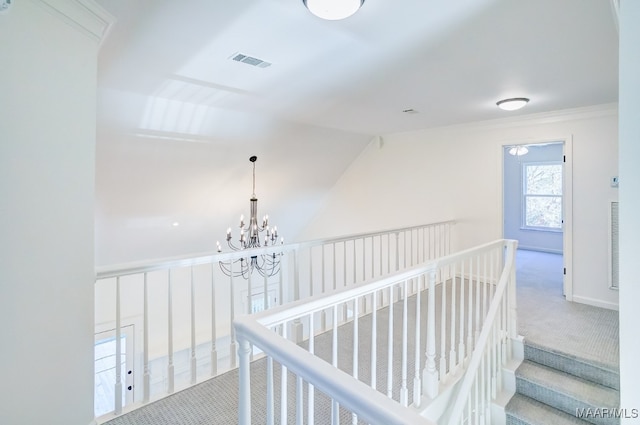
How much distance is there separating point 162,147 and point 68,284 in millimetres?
2432

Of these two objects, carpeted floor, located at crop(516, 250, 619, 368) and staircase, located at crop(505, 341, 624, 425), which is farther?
carpeted floor, located at crop(516, 250, 619, 368)

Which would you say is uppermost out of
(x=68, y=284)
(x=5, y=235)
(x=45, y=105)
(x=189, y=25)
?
(x=189, y=25)

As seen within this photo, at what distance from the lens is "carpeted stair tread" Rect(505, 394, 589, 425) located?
248 centimetres

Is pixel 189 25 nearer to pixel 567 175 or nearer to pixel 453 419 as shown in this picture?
pixel 453 419

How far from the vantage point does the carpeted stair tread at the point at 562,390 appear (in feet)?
8.11

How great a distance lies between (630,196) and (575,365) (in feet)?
7.47

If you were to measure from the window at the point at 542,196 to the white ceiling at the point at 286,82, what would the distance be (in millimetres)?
3967

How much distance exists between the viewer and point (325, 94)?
10.4ft

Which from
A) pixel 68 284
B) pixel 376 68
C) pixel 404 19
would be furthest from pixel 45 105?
pixel 376 68

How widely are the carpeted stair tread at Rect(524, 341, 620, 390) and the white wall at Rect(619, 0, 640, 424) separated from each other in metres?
1.78

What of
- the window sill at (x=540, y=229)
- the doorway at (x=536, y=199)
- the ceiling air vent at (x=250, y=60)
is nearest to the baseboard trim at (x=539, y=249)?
the doorway at (x=536, y=199)

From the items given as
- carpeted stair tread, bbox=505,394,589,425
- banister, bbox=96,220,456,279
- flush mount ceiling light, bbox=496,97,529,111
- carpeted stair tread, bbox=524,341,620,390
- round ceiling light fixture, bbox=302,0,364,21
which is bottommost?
carpeted stair tread, bbox=505,394,589,425

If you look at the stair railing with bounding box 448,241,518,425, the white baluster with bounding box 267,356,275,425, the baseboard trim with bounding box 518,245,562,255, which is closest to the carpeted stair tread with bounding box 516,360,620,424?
the stair railing with bounding box 448,241,518,425

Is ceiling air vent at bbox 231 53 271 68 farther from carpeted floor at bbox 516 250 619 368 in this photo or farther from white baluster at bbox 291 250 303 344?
carpeted floor at bbox 516 250 619 368
